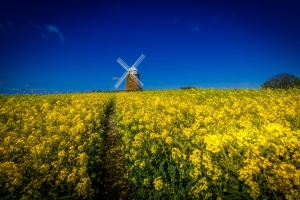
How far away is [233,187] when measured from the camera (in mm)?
3650

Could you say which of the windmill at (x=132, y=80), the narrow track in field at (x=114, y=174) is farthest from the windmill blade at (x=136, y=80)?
the narrow track in field at (x=114, y=174)

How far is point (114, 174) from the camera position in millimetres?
6160

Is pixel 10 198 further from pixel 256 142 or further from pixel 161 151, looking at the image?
pixel 256 142

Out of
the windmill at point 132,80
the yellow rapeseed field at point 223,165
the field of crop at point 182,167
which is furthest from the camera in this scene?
the windmill at point 132,80

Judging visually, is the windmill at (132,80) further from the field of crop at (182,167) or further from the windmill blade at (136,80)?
the field of crop at (182,167)

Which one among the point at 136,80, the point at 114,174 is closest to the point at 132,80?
the point at 136,80

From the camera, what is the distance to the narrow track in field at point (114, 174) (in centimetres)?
523

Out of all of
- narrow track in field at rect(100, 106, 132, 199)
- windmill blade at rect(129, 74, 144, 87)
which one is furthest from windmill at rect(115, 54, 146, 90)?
narrow track in field at rect(100, 106, 132, 199)

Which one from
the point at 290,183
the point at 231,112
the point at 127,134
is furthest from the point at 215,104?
the point at 290,183

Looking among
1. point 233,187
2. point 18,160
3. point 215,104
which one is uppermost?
point 215,104

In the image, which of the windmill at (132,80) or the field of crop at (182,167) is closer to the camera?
the field of crop at (182,167)

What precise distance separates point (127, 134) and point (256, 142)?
4360mm

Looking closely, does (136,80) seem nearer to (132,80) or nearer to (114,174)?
(132,80)

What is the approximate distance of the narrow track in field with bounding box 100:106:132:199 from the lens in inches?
206
